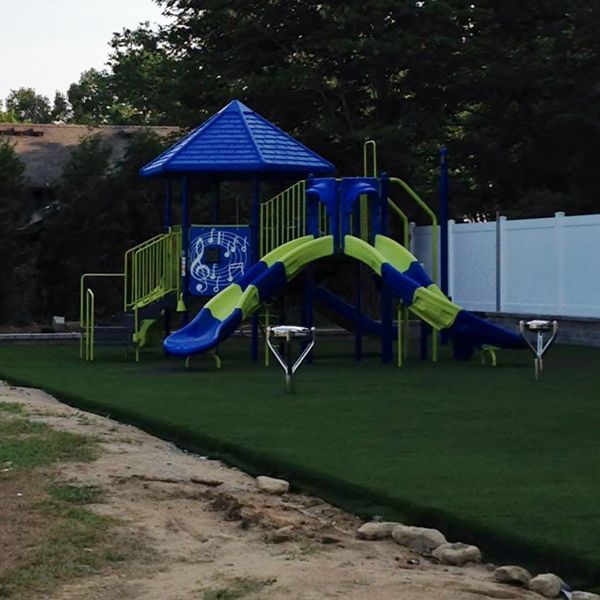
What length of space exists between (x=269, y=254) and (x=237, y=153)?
2267 mm

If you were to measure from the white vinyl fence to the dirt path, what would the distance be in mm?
12879

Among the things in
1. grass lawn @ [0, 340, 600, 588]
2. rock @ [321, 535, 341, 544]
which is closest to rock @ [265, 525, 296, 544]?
rock @ [321, 535, 341, 544]

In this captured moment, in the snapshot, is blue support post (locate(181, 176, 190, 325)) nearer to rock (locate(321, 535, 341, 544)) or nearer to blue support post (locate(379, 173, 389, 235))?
blue support post (locate(379, 173, 389, 235))

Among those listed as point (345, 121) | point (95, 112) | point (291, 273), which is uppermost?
point (95, 112)

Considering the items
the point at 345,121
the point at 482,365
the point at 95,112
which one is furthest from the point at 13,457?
the point at 95,112

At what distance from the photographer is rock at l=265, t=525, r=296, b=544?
7.84m

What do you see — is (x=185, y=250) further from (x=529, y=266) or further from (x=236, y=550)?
(x=236, y=550)

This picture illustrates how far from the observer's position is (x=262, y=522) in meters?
8.32

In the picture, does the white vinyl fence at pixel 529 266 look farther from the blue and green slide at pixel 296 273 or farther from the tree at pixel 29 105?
the tree at pixel 29 105

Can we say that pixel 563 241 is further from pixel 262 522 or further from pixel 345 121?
pixel 262 522

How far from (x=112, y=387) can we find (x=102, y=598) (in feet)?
33.6

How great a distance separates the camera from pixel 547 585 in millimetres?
6672

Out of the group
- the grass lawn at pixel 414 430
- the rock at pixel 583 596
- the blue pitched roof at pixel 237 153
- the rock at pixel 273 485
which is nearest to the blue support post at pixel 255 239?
the blue pitched roof at pixel 237 153

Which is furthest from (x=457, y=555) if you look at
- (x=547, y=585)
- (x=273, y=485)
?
(x=273, y=485)
